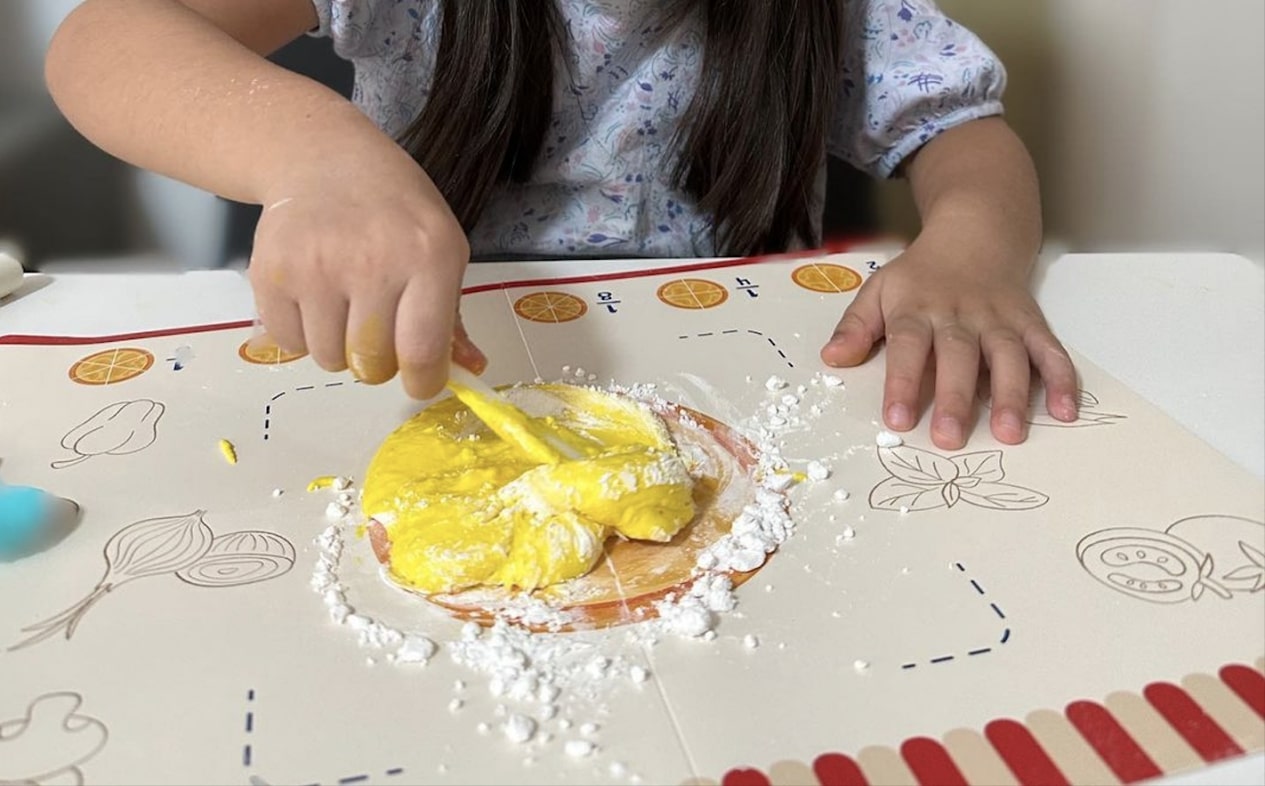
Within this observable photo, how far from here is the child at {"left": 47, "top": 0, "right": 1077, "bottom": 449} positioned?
1.40 feet

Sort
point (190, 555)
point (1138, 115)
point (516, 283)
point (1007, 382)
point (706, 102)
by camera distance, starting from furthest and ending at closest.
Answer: point (1138, 115), point (706, 102), point (516, 283), point (1007, 382), point (190, 555)

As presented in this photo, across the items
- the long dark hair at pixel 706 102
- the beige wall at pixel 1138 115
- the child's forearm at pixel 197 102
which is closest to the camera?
the child's forearm at pixel 197 102

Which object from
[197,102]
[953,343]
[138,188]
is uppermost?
[197,102]

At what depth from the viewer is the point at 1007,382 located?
1.77 ft

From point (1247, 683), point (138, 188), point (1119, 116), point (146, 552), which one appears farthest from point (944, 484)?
point (138, 188)

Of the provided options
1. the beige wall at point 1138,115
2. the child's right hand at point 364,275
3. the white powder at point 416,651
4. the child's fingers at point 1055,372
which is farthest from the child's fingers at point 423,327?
the beige wall at point 1138,115

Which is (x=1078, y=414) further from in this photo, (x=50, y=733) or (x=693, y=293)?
(x=50, y=733)

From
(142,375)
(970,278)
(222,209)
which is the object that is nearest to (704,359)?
(970,278)

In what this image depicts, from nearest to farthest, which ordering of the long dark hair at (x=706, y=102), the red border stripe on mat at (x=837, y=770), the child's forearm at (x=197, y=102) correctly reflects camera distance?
the red border stripe on mat at (x=837, y=770) < the child's forearm at (x=197, y=102) < the long dark hair at (x=706, y=102)

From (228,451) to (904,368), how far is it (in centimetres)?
34

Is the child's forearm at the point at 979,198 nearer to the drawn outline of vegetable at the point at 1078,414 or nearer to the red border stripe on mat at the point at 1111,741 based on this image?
the drawn outline of vegetable at the point at 1078,414

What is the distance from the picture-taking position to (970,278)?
2.04 feet

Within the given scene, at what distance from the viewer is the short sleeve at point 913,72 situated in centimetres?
76

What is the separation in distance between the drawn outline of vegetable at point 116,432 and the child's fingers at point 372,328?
154 mm
